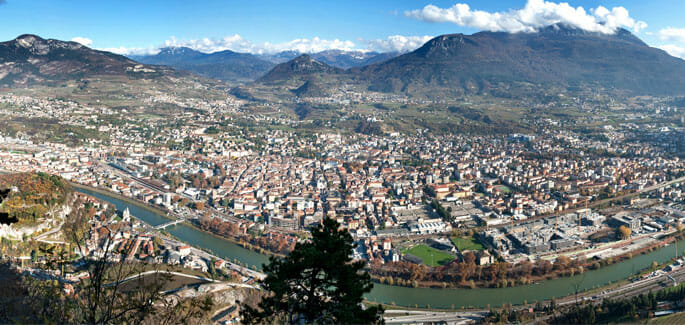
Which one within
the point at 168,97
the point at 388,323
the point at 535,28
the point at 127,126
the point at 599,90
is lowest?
the point at 388,323

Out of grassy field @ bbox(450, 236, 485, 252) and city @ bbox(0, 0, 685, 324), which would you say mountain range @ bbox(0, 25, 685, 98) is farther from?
grassy field @ bbox(450, 236, 485, 252)

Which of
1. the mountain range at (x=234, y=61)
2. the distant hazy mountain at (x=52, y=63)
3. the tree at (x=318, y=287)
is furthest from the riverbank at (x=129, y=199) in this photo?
the mountain range at (x=234, y=61)

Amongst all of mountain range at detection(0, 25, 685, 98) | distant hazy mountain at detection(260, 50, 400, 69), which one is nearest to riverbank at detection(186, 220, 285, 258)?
mountain range at detection(0, 25, 685, 98)

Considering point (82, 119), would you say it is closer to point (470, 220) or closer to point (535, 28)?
point (470, 220)

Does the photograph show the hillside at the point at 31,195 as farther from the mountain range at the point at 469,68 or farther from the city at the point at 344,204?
the mountain range at the point at 469,68

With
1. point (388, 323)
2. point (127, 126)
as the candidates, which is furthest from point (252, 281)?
point (127, 126)

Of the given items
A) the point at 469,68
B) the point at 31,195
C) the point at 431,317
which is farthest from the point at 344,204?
the point at 469,68

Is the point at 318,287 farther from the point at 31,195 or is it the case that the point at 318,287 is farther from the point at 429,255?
the point at 31,195

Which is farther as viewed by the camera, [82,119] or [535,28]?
[535,28]
